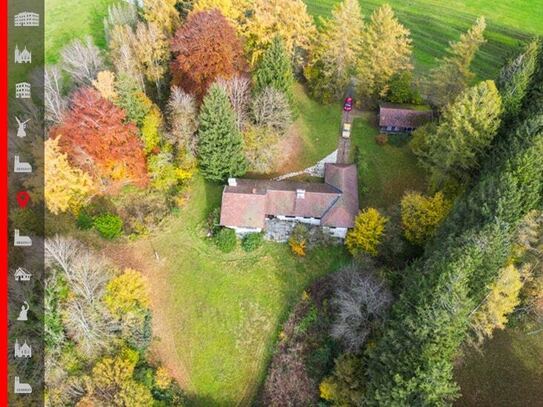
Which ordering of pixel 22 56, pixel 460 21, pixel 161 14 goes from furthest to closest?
1. pixel 460 21
2. pixel 22 56
3. pixel 161 14

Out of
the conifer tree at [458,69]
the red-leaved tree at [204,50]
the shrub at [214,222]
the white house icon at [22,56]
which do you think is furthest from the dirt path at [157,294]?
the conifer tree at [458,69]

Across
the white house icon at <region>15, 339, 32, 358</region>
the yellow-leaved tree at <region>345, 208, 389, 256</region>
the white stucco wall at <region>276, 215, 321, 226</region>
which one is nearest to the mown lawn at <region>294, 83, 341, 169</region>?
the white stucco wall at <region>276, 215, 321, 226</region>

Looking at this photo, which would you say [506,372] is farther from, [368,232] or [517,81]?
[517,81]

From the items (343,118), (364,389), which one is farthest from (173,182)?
(364,389)

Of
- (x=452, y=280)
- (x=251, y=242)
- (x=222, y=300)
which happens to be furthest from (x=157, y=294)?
(x=452, y=280)

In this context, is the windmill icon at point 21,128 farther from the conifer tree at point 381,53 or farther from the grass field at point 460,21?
the grass field at point 460,21

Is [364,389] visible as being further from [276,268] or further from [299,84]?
[299,84]

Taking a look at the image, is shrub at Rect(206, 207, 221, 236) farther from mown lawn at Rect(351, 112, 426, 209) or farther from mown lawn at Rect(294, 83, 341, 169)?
mown lawn at Rect(351, 112, 426, 209)
